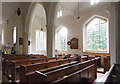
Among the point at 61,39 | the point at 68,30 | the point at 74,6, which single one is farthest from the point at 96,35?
the point at 61,39

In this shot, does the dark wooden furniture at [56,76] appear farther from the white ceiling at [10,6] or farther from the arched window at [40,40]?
the arched window at [40,40]

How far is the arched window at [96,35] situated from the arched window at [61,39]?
2.72 m

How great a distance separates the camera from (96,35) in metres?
8.17

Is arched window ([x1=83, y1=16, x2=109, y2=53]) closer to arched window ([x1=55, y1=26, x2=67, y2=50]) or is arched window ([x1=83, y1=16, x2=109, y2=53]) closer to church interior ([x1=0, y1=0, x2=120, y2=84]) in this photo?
church interior ([x1=0, y1=0, x2=120, y2=84])

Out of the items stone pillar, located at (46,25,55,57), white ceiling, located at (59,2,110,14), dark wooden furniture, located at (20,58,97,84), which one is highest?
white ceiling, located at (59,2,110,14)

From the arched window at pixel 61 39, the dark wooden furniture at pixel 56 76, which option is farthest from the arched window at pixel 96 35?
the dark wooden furniture at pixel 56 76

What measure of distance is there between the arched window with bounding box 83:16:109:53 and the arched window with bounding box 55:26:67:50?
2716mm

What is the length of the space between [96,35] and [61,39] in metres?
4.34

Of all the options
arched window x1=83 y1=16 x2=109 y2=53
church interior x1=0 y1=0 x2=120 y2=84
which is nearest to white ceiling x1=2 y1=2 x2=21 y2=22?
church interior x1=0 y1=0 x2=120 y2=84

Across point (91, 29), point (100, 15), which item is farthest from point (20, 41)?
point (100, 15)

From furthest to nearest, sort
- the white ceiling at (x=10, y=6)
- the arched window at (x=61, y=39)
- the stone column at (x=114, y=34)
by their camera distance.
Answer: the arched window at (x=61, y=39) < the white ceiling at (x=10, y=6) < the stone column at (x=114, y=34)

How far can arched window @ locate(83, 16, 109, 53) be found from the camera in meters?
7.60

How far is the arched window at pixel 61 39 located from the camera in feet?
35.0

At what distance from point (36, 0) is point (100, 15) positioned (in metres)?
5.41
